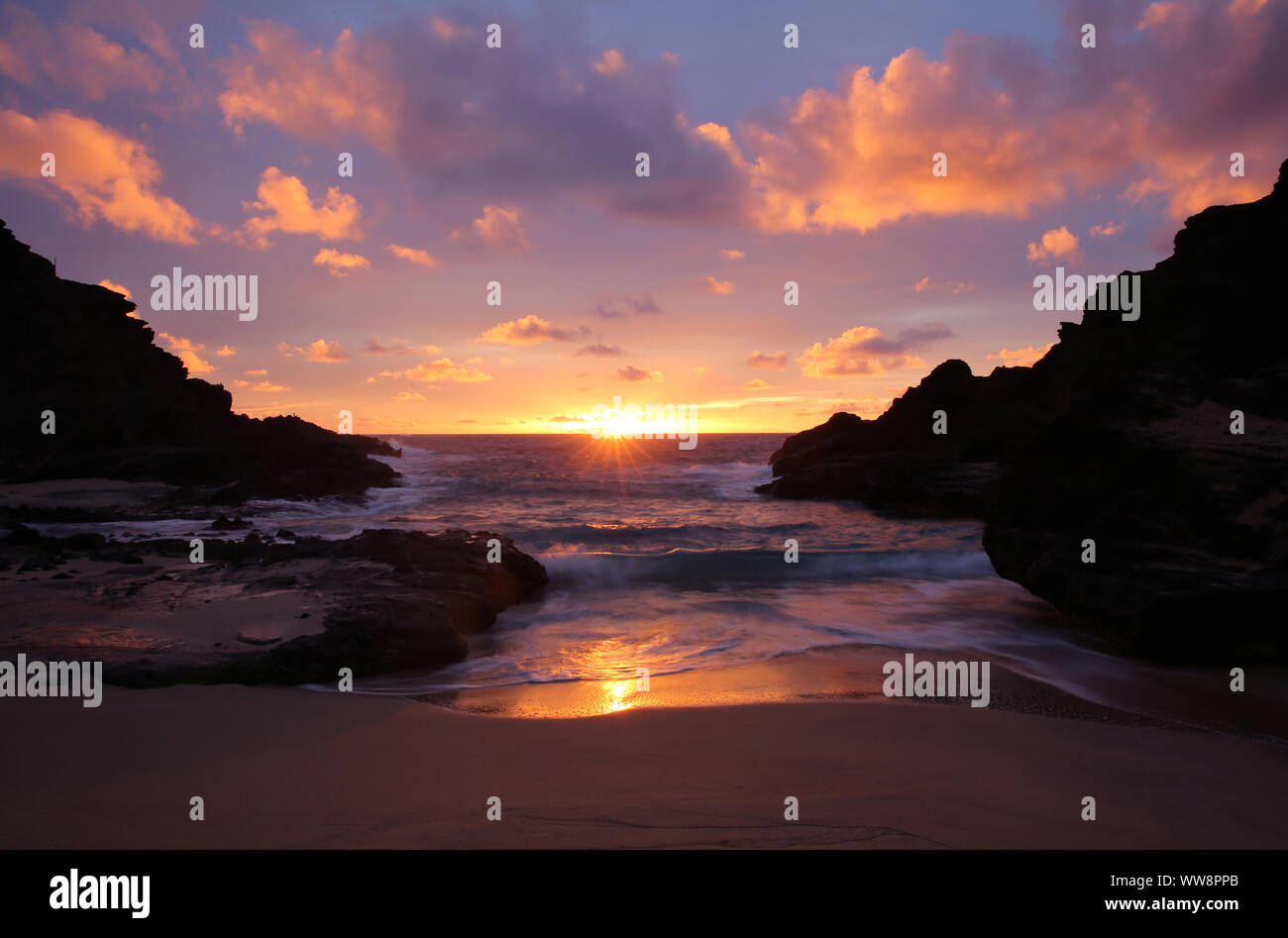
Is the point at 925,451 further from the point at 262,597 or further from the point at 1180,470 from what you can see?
the point at 262,597

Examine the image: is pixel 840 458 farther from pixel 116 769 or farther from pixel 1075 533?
pixel 116 769

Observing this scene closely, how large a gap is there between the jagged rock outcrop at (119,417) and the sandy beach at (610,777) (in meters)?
23.0

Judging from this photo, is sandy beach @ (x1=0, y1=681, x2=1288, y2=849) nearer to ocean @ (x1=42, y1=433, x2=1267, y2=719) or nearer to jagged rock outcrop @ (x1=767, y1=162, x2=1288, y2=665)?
ocean @ (x1=42, y1=433, x2=1267, y2=719)

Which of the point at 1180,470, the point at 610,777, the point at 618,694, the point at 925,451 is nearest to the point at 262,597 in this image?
the point at 618,694

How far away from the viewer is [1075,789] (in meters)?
3.80

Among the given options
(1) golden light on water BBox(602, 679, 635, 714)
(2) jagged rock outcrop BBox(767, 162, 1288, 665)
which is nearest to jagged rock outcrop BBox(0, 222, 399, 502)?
(1) golden light on water BBox(602, 679, 635, 714)

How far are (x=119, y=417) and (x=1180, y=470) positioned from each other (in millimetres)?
42128

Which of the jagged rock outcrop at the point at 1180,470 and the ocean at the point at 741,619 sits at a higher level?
the jagged rock outcrop at the point at 1180,470

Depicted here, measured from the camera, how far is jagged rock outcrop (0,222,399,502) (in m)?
28.1

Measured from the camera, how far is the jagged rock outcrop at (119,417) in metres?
28.1

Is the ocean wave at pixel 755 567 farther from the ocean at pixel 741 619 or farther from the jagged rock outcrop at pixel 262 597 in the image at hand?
the jagged rock outcrop at pixel 262 597

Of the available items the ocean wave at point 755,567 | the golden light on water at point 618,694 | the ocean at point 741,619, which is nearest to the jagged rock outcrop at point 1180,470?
the ocean at point 741,619

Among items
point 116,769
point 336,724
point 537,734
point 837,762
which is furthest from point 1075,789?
point 116,769

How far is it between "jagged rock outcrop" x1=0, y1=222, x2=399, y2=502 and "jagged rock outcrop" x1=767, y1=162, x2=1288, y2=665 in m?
26.4
